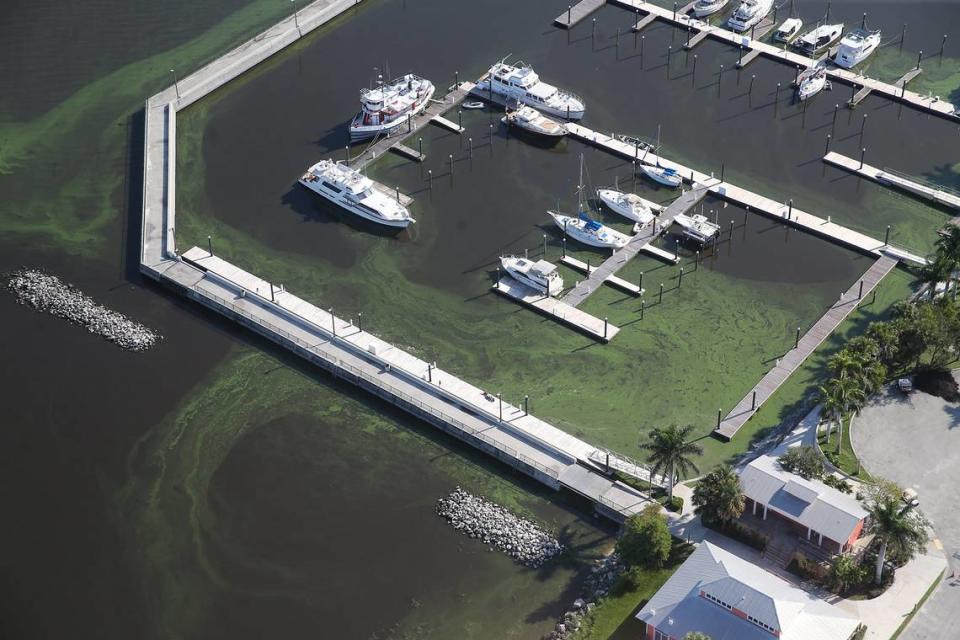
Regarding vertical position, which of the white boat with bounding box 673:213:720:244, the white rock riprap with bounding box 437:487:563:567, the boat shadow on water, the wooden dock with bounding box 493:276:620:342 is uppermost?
the white boat with bounding box 673:213:720:244

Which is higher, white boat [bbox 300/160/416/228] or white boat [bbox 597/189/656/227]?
white boat [bbox 597/189/656/227]

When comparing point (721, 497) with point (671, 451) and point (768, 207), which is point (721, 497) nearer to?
point (671, 451)

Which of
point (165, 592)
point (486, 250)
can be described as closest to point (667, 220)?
point (486, 250)

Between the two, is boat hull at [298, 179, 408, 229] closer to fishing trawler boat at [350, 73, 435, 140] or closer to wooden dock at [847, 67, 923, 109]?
fishing trawler boat at [350, 73, 435, 140]

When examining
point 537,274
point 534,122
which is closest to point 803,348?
point 537,274

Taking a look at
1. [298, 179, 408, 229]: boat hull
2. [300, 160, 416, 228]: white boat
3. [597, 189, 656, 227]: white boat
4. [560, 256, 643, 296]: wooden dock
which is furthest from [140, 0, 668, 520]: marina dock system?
[597, 189, 656, 227]: white boat

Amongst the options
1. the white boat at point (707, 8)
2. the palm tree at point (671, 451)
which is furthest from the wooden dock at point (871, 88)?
the palm tree at point (671, 451)
